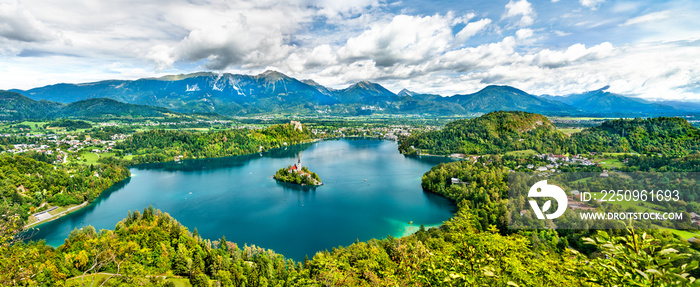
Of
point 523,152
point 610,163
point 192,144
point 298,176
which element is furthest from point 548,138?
point 192,144

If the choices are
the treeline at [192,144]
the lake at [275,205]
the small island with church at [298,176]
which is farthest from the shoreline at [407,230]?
the treeline at [192,144]

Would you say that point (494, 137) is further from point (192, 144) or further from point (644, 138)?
point (192, 144)

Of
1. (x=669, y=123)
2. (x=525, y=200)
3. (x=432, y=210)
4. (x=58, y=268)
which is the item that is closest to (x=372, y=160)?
(x=432, y=210)

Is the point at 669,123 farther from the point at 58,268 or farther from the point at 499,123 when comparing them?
the point at 58,268

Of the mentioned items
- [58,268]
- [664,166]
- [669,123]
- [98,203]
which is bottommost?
[98,203]

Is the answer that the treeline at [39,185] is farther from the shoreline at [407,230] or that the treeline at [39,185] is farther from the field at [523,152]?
the field at [523,152]

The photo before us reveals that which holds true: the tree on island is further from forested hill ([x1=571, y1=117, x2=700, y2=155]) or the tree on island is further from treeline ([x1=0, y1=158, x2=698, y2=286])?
forested hill ([x1=571, y1=117, x2=700, y2=155])
